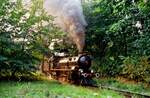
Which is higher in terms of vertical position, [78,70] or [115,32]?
[115,32]

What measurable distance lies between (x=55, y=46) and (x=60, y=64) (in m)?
2.06

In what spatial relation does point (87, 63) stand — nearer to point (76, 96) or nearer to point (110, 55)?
point (110, 55)

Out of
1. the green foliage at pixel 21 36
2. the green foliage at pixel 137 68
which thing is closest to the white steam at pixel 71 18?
the green foliage at pixel 21 36

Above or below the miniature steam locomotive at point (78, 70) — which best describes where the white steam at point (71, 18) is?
above

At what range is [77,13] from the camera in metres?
23.9

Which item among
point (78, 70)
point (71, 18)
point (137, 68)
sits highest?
point (71, 18)

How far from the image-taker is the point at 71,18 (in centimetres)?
2284

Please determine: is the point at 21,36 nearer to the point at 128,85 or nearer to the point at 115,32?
the point at 115,32

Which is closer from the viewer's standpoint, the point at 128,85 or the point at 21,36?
the point at 21,36

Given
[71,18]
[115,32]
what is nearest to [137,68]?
[115,32]

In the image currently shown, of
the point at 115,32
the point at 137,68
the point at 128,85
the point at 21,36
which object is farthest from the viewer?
the point at 115,32

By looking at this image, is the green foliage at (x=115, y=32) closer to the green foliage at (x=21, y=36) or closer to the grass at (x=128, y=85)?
the grass at (x=128, y=85)

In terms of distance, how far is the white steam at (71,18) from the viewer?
21750 mm

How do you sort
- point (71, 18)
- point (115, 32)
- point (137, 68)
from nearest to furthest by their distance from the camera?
point (137, 68)
point (115, 32)
point (71, 18)
